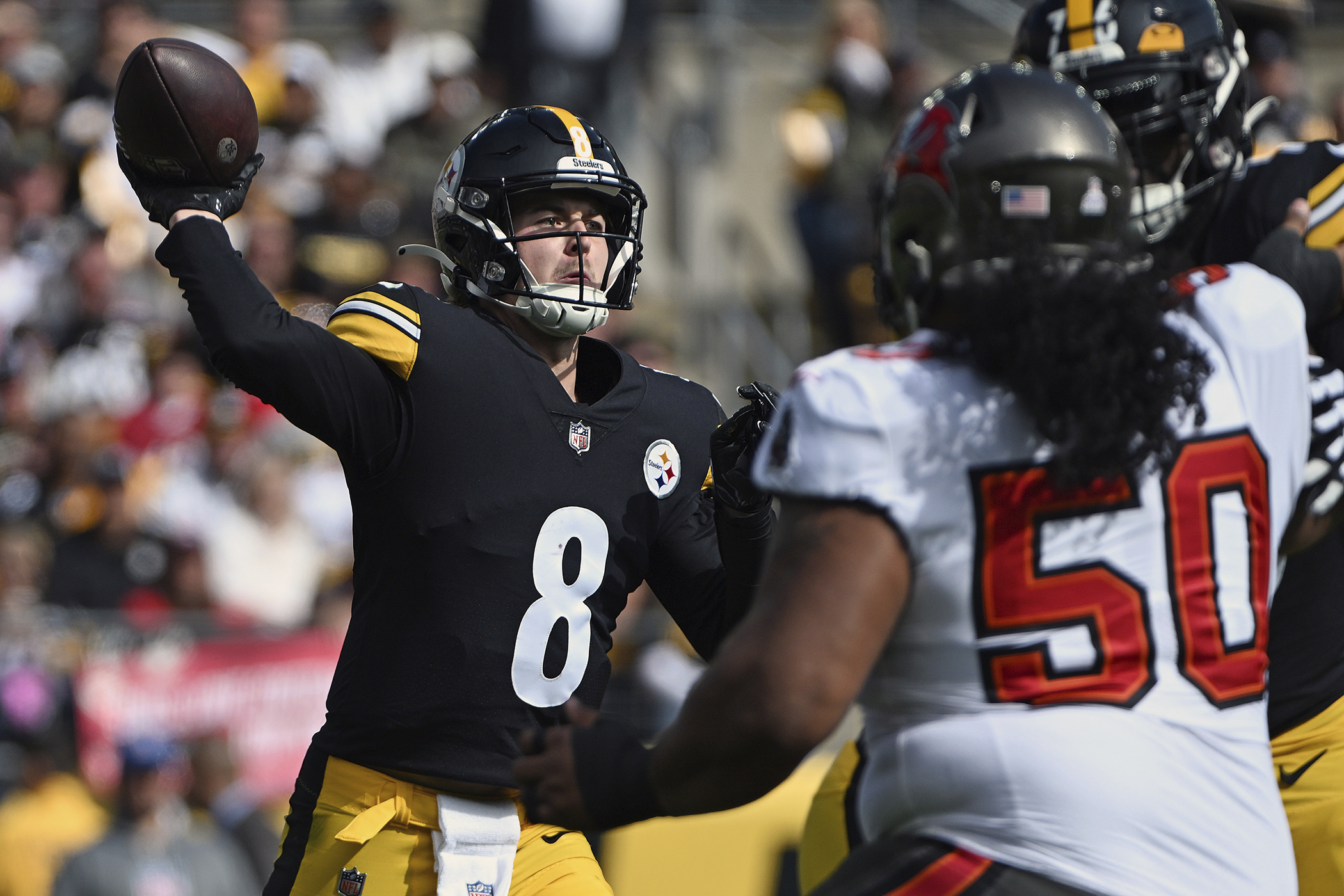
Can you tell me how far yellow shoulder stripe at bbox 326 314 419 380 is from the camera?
3.16 m

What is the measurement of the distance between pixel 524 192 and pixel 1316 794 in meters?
1.98

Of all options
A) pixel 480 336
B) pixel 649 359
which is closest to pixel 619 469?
pixel 480 336

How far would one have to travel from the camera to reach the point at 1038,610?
85.4 inches

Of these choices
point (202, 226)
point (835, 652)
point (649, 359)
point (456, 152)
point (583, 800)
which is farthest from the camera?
point (649, 359)

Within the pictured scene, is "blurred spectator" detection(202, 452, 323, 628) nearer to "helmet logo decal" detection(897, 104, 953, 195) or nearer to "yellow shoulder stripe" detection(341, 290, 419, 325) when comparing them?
"yellow shoulder stripe" detection(341, 290, 419, 325)

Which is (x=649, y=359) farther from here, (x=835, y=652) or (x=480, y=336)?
(x=835, y=652)

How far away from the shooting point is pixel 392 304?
3.24 m

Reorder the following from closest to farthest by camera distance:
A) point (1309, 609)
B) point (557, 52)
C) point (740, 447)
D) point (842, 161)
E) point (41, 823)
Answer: point (1309, 609) < point (740, 447) < point (41, 823) < point (842, 161) < point (557, 52)

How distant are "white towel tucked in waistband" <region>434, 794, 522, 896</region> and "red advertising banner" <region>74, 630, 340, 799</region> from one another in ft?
13.6

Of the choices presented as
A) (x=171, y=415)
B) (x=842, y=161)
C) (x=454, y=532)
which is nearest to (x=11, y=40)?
(x=171, y=415)

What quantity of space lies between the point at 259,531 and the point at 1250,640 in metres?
6.42

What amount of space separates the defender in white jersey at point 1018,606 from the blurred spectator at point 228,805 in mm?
4920

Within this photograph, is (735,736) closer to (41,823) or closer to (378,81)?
(41,823)

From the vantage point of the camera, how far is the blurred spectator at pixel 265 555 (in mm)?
7996
